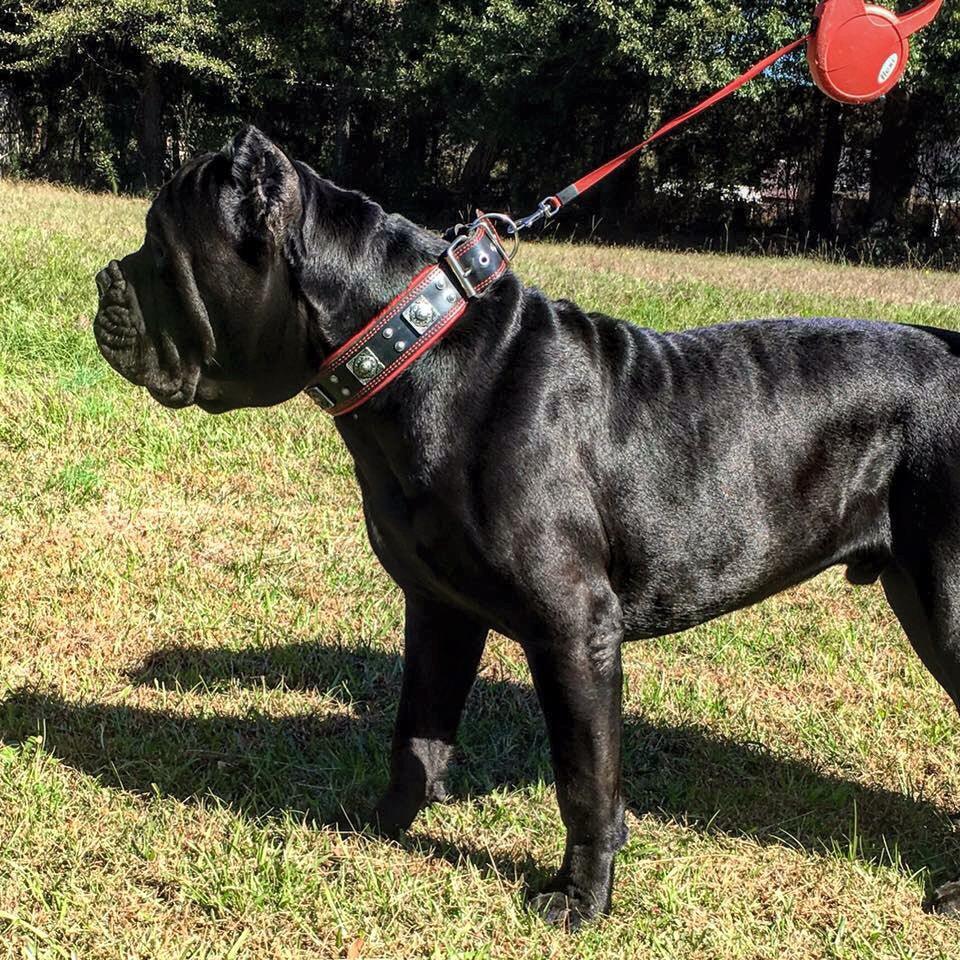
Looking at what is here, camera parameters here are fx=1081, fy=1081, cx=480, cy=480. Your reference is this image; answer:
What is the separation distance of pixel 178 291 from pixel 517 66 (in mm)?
20584

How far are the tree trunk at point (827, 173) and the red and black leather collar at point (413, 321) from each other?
22526mm

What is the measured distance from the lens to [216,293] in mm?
2428

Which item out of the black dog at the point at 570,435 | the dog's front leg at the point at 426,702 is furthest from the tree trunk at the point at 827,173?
the dog's front leg at the point at 426,702

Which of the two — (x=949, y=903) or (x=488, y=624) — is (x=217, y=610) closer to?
(x=488, y=624)

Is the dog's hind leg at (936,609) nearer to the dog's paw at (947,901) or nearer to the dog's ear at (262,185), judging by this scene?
the dog's paw at (947,901)

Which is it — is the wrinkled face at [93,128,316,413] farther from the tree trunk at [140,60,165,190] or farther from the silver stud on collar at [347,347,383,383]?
the tree trunk at [140,60,165,190]

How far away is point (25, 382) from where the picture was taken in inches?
235

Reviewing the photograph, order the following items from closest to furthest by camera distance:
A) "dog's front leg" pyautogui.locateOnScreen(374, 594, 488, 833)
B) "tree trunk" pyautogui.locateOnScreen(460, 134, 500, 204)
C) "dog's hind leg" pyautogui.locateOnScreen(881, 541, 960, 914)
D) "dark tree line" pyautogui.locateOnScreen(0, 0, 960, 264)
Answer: "dog's hind leg" pyautogui.locateOnScreen(881, 541, 960, 914), "dog's front leg" pyautogui.locateOnScreen(374, 594, 488, 833), "dark tree line" pyautogui.locateOnScreen(0, 0, 960, 264), "tree trunk" pyautogui.locateOnScreen(460, 134, 500, 204)

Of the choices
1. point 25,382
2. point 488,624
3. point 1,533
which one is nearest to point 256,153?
point 488,624

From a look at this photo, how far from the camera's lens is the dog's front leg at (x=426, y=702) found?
115 inches

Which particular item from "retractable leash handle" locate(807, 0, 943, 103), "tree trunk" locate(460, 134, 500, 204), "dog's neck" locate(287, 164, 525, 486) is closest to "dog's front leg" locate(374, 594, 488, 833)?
"dog's neck" locate(287, 164, 525, 486)

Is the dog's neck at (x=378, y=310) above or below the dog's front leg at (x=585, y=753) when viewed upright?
above

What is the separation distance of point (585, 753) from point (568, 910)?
474 mm

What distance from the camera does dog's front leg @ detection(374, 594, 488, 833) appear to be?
291cm
